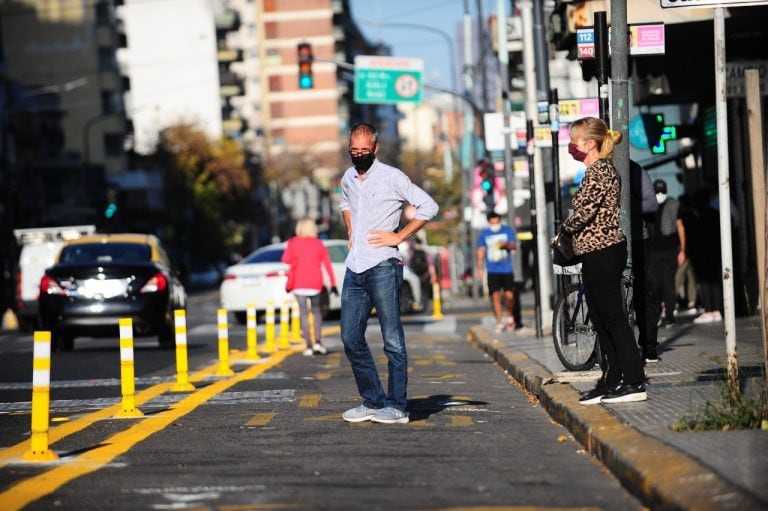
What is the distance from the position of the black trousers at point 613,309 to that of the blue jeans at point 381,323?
127 centimetres

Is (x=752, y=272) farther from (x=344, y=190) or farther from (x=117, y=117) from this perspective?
(x=117, y=117)

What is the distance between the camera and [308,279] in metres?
20.8

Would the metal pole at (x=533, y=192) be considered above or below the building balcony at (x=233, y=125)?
below

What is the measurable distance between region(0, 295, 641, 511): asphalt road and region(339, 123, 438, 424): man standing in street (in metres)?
0.24

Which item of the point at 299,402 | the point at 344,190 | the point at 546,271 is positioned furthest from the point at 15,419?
the point at 546,271

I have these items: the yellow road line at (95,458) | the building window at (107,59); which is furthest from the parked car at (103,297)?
the building window at (107,59)

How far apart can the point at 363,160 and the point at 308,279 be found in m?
9.86

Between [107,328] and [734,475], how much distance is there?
628 inches

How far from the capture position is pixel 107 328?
22.2m

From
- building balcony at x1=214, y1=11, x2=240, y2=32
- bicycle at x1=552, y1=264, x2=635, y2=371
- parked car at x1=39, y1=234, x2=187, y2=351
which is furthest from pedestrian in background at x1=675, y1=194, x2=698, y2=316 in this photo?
building balcony at x1=214, y1=11, x2=240, y2=32

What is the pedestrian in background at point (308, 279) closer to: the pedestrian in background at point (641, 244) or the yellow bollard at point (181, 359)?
the yellow bollard at point (181, 359)

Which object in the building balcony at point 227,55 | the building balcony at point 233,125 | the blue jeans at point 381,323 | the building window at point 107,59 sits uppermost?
the building balcony at point 227,55

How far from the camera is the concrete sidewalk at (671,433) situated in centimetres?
691

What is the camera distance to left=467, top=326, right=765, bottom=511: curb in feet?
21.7
